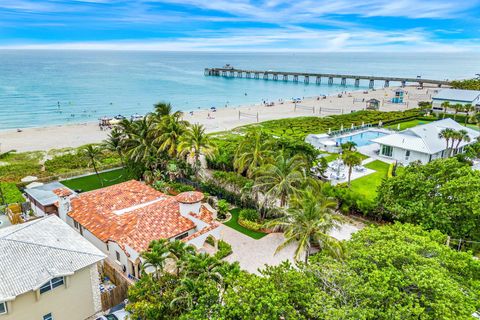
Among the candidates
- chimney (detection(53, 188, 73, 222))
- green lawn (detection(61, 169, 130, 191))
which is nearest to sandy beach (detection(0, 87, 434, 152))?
green lawn (detection(61, 169, 130, 191))

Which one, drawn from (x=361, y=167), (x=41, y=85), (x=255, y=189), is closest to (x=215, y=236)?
(x=255, y=189)

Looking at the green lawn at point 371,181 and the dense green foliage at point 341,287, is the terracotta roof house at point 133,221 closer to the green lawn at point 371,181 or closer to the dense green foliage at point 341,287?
the dense green foliage at point 341,287

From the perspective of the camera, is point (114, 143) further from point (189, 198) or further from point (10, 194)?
point (189, 198)

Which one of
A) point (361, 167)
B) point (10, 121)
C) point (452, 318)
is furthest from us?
point (10, 121)

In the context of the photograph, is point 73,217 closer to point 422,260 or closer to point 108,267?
point 108,267

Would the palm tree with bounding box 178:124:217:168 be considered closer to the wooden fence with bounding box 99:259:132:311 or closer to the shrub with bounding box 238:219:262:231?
the shrub with bounding box 238:219:262:231
